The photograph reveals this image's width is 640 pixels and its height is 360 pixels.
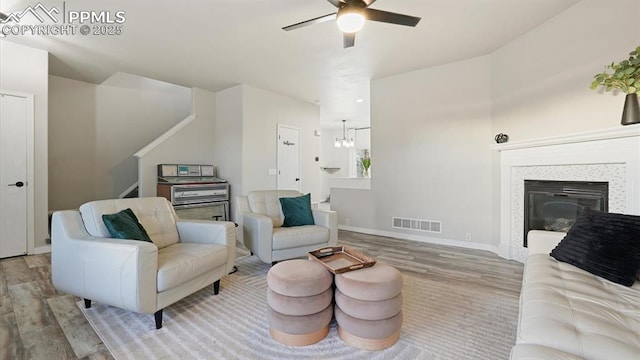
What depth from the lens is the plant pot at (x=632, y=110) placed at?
2.07 m

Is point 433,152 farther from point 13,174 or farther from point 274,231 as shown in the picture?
point 13,174

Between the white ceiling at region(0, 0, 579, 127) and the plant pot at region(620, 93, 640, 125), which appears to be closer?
the plant pot at region(620, 93, 640, 125)

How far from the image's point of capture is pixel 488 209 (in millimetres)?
3744

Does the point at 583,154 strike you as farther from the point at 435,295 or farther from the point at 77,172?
the point at 77,172

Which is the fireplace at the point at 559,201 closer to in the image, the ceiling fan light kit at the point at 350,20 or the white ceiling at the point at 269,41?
the white ceiling at the point at 269,41

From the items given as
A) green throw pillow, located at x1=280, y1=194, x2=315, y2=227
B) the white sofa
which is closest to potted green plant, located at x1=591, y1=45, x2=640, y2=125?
the white sofa

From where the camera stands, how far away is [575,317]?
114 cm

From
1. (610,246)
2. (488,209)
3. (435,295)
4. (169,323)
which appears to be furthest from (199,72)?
(610,246)

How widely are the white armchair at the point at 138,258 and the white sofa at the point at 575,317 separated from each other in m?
1.97

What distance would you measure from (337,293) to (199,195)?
12.7 ft

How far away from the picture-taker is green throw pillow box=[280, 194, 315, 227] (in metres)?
3.27

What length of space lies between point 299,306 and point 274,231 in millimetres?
1380

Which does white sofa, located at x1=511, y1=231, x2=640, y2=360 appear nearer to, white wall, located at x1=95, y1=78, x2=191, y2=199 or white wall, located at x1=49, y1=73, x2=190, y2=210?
white wall, located at x1=49, y1=73, x2=190, y2=210

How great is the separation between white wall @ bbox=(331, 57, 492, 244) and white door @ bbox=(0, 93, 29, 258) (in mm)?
4755
